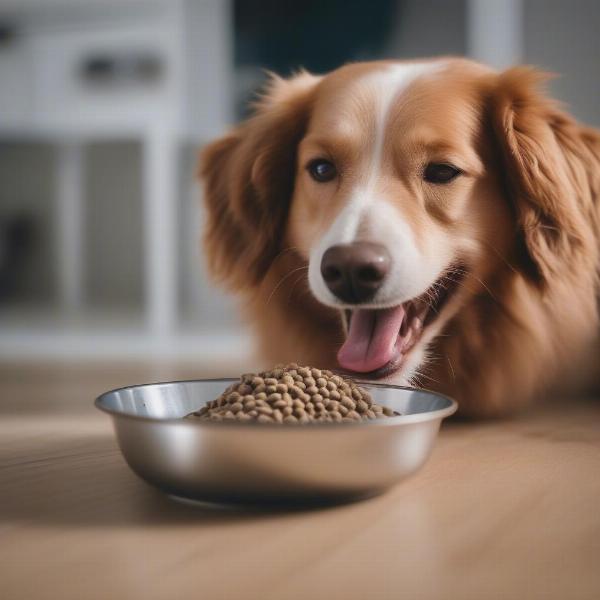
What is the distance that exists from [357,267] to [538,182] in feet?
1.24

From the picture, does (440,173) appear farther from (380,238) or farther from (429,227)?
(380,238)

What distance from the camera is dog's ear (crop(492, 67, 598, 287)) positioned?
4.16 feet

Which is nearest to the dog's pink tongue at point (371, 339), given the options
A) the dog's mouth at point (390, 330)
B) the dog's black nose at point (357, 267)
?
the dog's mouth at point (390, 330)

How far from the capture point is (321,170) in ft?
4.38

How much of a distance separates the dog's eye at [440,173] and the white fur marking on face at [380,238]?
0.26 ft

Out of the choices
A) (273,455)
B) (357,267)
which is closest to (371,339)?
(357,267)

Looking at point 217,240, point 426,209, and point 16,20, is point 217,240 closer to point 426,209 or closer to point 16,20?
point 426,209

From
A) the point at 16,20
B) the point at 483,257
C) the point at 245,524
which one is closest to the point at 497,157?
the point at 483,257

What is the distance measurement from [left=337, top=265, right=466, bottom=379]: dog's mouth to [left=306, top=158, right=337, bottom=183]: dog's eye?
0.24 meters

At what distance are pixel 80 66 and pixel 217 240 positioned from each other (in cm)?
269

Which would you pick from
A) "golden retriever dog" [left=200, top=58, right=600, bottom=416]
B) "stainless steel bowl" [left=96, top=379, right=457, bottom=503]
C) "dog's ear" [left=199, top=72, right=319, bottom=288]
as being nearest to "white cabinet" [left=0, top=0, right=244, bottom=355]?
"dog's ear" [left=199, top=72, right=319, bottom=288]

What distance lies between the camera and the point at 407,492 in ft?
2.91

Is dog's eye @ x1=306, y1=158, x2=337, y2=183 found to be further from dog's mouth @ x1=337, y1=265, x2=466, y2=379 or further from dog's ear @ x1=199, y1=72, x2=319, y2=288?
dog's mouth @ x1=337, y1=265, x2=466, y2=379

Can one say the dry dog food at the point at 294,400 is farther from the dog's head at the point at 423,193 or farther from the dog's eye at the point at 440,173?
the dog's eye at the point at 440,173
